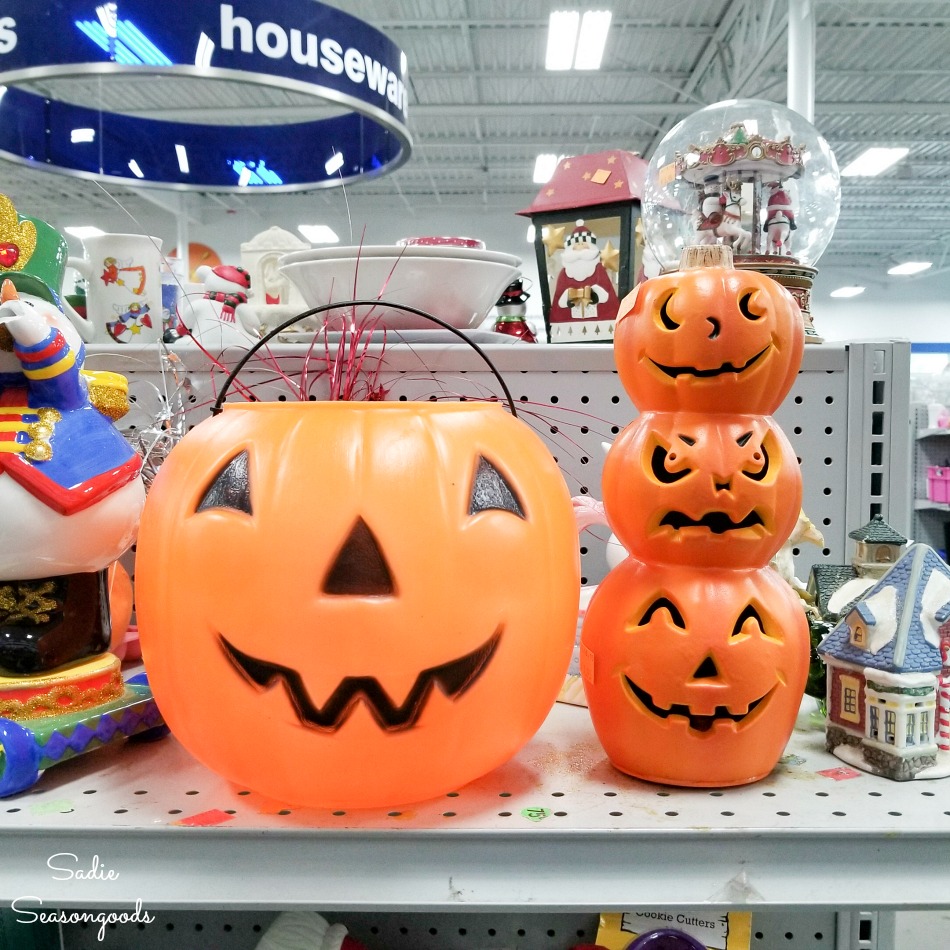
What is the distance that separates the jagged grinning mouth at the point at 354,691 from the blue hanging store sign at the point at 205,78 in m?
1.13

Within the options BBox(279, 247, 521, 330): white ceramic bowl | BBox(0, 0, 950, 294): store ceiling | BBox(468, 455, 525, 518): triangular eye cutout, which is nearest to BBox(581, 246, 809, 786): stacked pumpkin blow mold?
BBox(468, 455, 525, 518): triangular eye cutout

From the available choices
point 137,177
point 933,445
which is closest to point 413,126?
point 933,445

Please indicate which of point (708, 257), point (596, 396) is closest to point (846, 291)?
point (596, 396)

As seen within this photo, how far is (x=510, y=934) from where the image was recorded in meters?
1.19

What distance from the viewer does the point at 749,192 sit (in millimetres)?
1123

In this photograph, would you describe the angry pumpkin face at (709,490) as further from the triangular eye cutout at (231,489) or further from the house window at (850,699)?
the triangular eye cutout at (231,489)

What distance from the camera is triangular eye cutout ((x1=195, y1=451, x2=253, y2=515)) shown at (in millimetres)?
664

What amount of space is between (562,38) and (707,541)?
17.3 feet

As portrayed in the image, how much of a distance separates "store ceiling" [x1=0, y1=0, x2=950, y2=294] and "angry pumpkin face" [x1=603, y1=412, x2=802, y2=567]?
3346mm

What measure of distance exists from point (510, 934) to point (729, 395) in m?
0.89

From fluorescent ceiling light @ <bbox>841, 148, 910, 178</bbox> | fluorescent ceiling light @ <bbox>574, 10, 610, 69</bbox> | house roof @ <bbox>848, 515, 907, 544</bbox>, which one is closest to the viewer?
house roof @ <bbox>848, 515, 907, 544</bbox>

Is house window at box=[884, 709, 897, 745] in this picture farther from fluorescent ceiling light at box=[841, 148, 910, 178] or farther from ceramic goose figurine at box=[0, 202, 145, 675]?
fluorescent ceiling light at box=[841, 148, 910, 178]

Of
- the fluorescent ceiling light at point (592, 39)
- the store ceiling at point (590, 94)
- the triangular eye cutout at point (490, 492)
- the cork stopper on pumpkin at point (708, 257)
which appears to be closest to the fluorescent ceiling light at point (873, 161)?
the store ceiling at point (590, 94)

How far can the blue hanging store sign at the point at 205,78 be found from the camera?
53.5 inches
